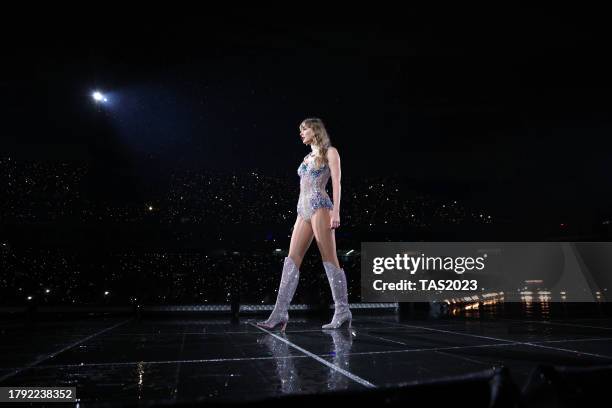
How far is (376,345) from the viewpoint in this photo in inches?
112

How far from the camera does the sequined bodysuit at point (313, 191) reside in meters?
4.14

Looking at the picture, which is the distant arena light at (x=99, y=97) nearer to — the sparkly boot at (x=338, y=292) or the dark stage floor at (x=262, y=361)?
the dark stage floor at (x=262, y=361)

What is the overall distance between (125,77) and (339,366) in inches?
248

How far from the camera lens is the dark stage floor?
166cm

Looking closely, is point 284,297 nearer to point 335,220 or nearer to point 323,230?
point 323,230

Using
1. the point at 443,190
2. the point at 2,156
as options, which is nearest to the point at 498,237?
the point at 443,190

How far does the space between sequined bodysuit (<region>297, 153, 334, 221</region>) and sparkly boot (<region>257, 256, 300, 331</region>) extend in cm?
53

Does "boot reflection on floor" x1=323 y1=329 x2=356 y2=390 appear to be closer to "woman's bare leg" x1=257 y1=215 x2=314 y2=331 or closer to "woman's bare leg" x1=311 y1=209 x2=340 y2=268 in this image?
"woman's bare leg" x1=257 y1=215 x2=314 y2=331

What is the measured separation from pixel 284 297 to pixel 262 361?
1.94m

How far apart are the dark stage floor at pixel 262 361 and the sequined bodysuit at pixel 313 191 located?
4.15 feet

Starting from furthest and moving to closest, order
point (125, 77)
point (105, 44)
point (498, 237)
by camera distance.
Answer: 1. point (498, 237)
2. point (125, 77)
3. point (105, 44)

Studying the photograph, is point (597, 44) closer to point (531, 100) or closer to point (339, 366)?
point (531, 100)

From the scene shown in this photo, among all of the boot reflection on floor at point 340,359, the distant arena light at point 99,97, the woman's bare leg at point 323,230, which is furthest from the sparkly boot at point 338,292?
the distant arena light at point 99,97

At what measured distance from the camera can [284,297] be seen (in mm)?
4191
